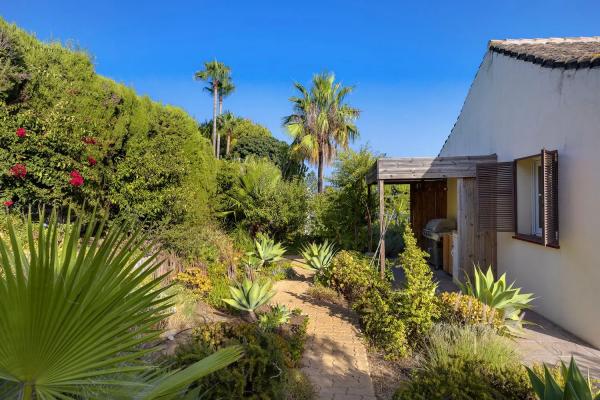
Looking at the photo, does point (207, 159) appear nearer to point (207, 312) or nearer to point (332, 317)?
point (207, 312)

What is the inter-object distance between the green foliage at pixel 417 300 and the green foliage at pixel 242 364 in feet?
5.52

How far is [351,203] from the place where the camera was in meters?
10.5

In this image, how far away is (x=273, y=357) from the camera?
3.25 metres

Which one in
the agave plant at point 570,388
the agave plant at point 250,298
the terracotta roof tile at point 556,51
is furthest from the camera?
the agave plant at point 250,298

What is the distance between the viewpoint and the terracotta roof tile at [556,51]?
15.4ft

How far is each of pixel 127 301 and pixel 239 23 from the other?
10.7 meters

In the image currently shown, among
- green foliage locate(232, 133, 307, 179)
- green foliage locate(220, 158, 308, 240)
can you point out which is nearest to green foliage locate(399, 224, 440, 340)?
green foliage locate(220, 158, 308, 240)

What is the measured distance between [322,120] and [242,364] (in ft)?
54.5

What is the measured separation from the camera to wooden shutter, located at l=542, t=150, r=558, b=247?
201 inches

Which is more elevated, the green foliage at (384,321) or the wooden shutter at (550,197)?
the wooden shutter at (550,197)

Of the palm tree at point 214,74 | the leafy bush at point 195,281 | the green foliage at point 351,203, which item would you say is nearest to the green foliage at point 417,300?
the leafy bush at point 195,281

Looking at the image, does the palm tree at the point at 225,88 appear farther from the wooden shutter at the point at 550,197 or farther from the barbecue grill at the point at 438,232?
the wooden shutter at the point at 550,197

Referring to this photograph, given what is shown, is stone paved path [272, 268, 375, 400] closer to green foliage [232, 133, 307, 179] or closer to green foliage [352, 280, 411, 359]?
green foliage [352, 280, 411, 359]

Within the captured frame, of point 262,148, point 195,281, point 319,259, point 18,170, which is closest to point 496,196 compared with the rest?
point 319,259
